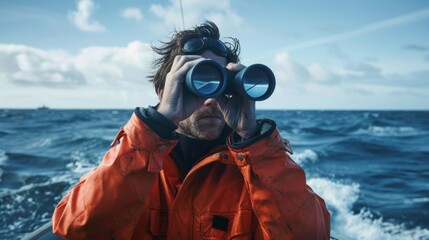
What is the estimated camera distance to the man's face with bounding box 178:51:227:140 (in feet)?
6.97

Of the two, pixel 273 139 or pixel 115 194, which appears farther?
pixel 273 139

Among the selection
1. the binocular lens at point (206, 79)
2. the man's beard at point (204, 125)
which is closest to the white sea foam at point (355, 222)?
the man's beard at point (204, 125)

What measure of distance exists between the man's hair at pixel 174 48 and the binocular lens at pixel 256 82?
31.5 inches

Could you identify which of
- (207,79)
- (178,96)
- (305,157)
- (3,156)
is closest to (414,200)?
(305,157)

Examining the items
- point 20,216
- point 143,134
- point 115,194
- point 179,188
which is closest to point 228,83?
point 143,134

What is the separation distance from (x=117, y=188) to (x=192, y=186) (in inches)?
20.1

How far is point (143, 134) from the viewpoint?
1.66 meters

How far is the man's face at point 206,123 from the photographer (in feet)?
Answer: 6.97

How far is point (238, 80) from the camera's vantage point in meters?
1.79

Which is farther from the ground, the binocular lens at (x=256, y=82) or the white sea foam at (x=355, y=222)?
the binocular lens at (x=256, y=82)

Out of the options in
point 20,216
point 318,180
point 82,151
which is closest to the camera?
point 20,216

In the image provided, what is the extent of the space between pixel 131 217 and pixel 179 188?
1.25 feet

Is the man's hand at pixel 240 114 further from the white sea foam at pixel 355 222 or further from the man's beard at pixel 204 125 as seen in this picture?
the white sea foam at pixel 355 222

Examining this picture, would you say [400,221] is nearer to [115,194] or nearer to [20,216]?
[115,194]
